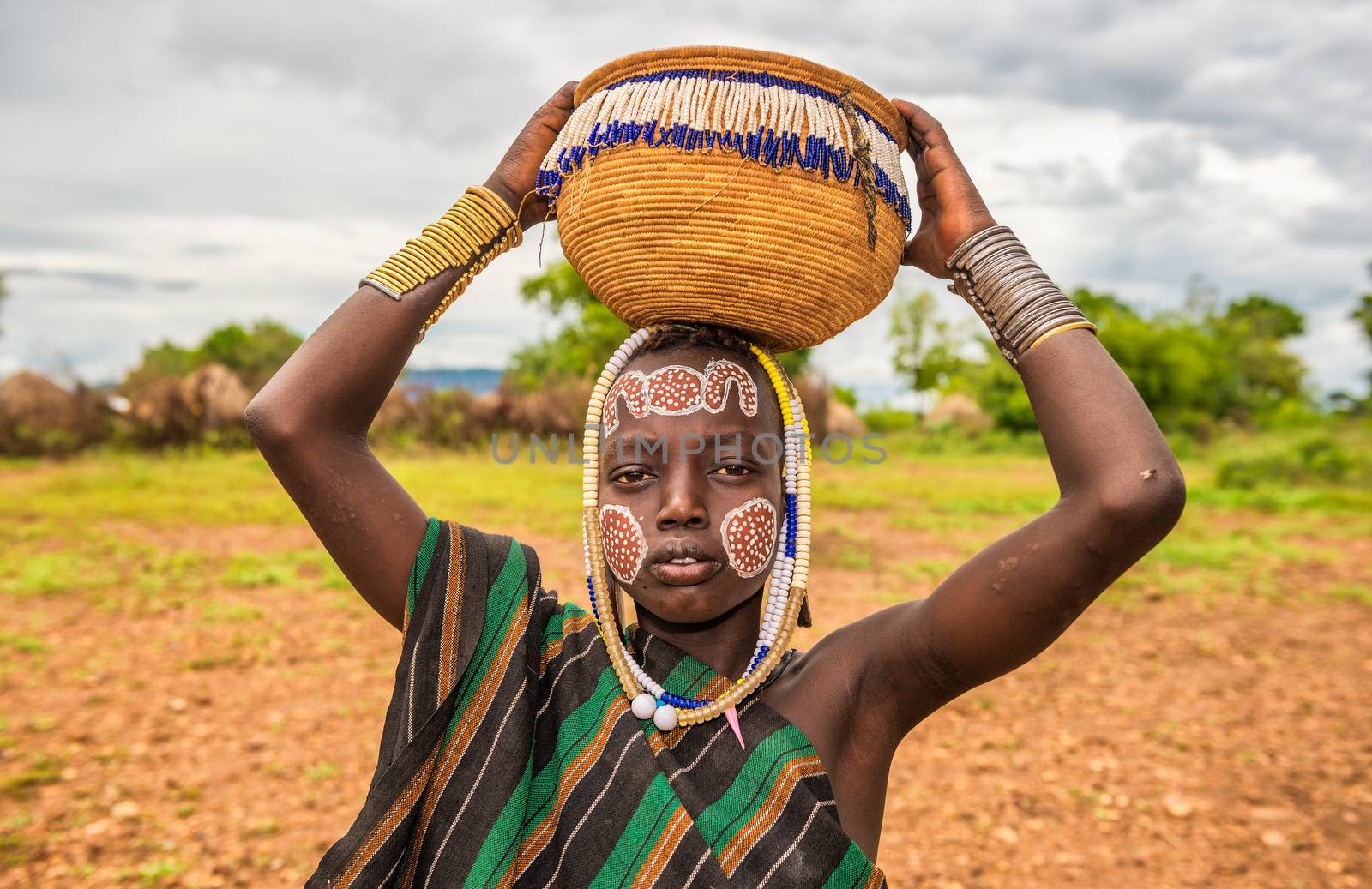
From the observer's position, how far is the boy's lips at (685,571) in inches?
65.5

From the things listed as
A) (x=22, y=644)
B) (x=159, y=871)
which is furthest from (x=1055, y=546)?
(x=22, y=644)

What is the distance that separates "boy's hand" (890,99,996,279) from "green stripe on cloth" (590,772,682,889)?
1088 millimetres

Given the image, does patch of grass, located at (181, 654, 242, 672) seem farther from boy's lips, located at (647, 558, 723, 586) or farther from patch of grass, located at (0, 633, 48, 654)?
boy's lips, located at (647, 558, 723, 586)

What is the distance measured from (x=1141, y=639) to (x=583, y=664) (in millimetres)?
6149

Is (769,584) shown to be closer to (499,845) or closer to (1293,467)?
(499,845)

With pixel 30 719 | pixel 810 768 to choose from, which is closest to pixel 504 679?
pixel 810 768

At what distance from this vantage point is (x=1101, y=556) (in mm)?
1392

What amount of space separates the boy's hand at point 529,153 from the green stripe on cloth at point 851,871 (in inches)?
52.2

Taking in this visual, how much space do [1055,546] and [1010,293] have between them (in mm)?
456

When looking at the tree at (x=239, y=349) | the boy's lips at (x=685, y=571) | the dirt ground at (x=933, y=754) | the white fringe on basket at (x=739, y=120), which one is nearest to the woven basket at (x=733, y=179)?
the white fringe on basket at (x=739, y=120)

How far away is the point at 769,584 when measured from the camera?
6.12ft

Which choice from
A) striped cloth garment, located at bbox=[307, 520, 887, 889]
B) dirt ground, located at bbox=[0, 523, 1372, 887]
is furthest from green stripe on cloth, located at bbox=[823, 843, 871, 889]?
dirt ground, located at bbox=[0, 523, 1372, 887]

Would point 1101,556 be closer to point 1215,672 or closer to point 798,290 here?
point 798,290

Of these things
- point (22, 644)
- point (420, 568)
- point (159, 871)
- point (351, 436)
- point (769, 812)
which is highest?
point (351, 436)
